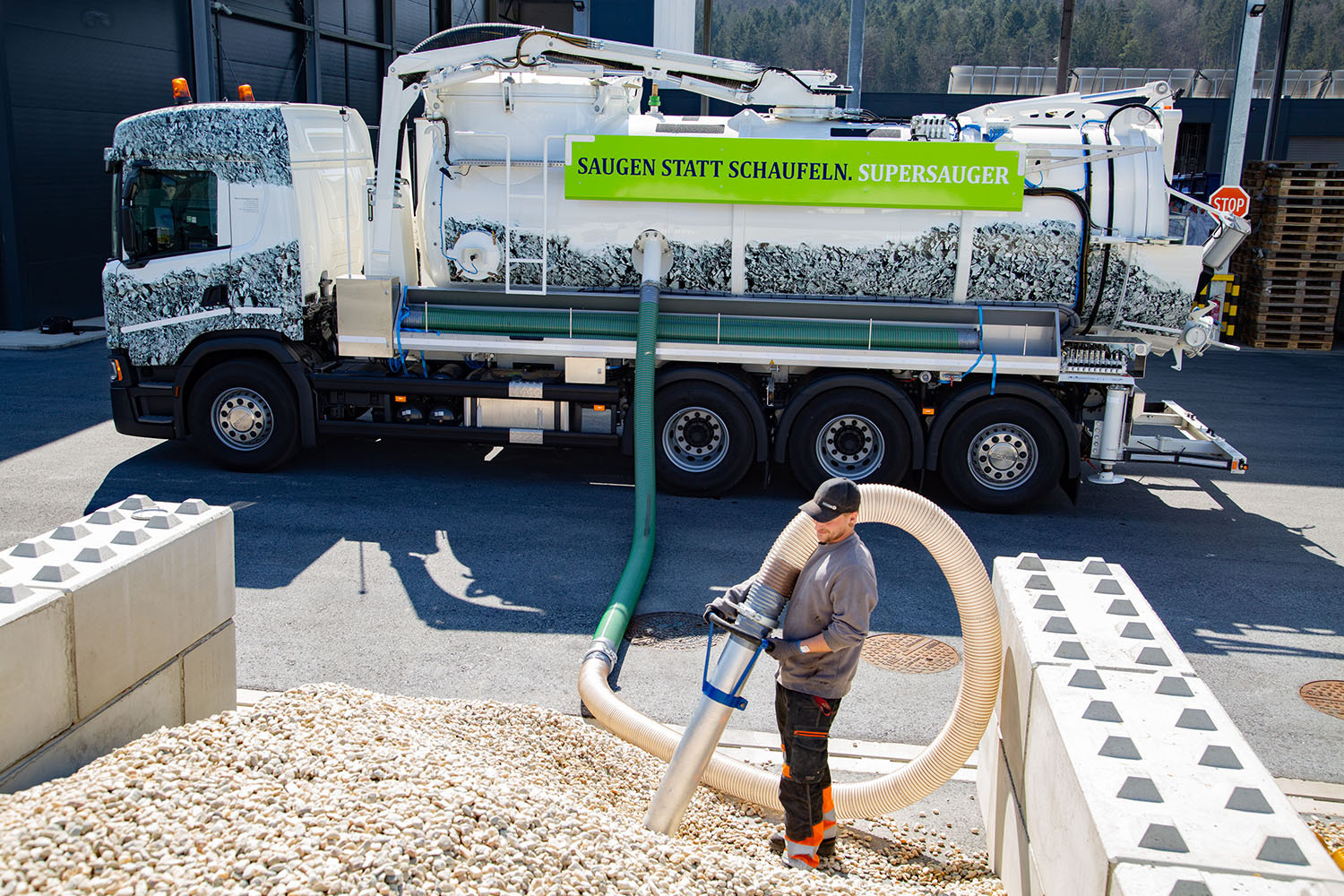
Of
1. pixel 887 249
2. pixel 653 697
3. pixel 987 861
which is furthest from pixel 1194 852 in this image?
pixel 887 249

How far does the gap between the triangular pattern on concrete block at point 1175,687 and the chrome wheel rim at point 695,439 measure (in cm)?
674

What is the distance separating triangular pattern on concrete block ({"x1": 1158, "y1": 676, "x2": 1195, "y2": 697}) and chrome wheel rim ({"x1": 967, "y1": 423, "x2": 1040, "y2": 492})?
6432mm

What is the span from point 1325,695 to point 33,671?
23.7ft

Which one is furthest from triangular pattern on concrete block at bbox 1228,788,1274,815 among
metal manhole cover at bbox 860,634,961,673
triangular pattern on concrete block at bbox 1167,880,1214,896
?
metal manhole cover at bbox 860,634,961,673

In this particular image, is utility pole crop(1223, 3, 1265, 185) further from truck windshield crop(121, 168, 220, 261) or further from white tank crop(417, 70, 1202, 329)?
truck windshield crop(121, 168, 220, 261)

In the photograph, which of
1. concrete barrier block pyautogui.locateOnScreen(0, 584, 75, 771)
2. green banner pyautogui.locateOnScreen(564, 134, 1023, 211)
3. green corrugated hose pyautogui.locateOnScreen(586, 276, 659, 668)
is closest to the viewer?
concrete barrier block pyautogui.locateOnScreen(0, 584, 75, 771)

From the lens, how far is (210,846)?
374 cm

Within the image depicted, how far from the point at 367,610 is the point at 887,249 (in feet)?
18.6

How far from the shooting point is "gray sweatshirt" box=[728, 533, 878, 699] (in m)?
5.03

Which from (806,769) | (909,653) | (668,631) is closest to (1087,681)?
(806,769)

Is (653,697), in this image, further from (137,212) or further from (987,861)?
(137,212)

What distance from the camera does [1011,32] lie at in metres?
42.6

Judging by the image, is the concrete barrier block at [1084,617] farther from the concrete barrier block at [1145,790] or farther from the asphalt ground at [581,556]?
the asphalt ground at [581,556]

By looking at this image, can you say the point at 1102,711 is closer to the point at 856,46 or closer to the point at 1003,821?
the point at 1003,821
